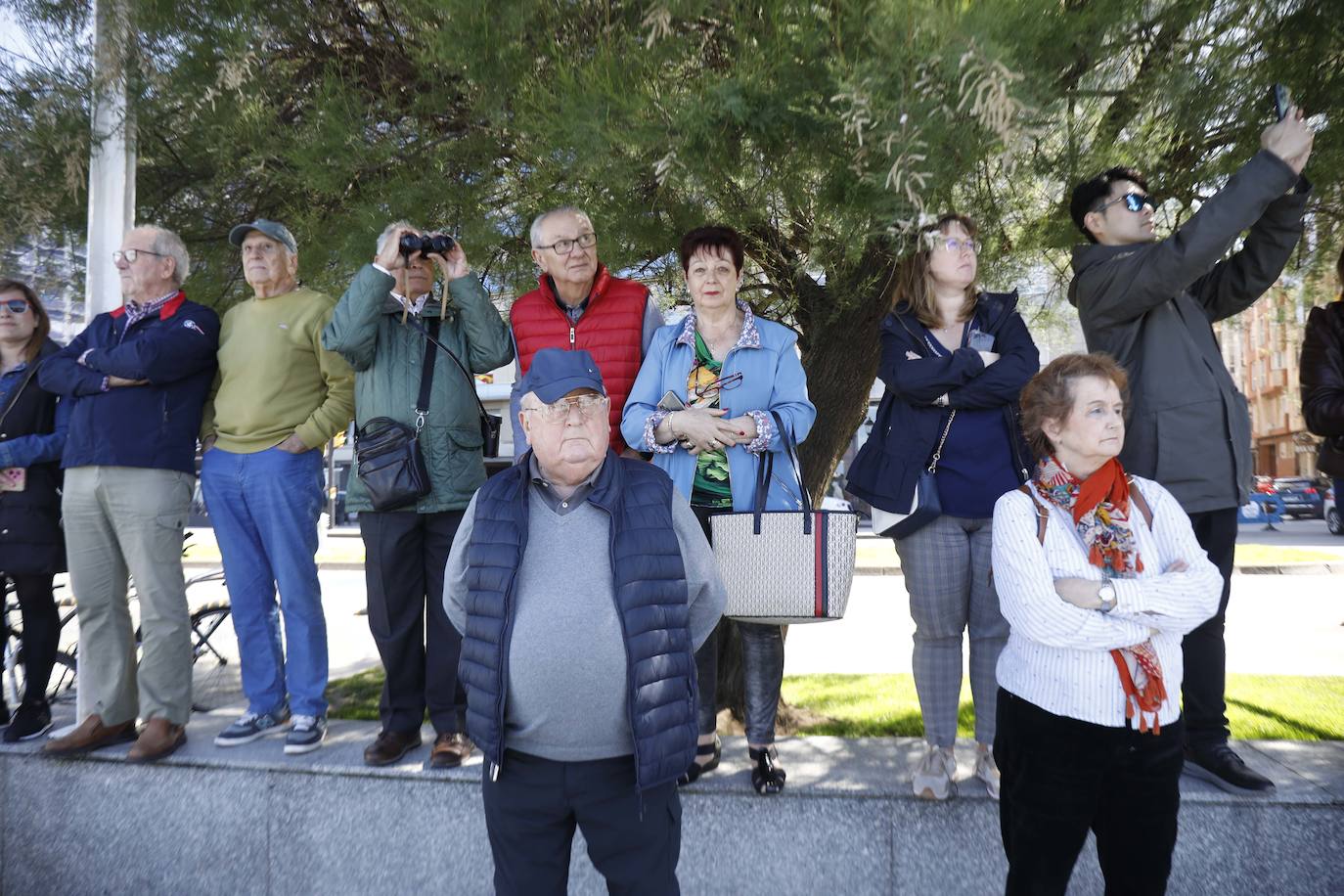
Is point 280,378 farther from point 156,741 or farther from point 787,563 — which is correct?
point 787,563

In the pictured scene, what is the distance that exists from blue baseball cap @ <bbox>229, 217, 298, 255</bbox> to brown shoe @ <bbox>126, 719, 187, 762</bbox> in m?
1.84

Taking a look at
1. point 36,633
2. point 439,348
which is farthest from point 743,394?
point 36,633

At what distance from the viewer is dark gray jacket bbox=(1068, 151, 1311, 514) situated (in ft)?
9.46

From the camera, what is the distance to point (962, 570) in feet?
9.82

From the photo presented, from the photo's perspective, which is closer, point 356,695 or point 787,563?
point 787,563

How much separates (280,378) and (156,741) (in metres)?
1.42

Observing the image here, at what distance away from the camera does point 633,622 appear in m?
2.13

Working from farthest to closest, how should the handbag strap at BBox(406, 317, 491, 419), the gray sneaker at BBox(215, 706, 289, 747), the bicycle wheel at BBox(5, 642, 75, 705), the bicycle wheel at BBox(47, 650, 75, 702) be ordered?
the bicycle wheel at BBox(47, 650, 75, 702) < the bicycle wheel at BBox(5, 642, 75, 705) < the gray sneaker at BBox(215, 706, 289, 747) < the handbag strap at BBox(406, 317, 491, 419)

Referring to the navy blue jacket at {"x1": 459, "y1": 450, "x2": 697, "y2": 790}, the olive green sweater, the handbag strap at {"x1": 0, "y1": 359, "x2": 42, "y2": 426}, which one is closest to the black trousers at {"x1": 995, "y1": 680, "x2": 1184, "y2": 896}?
the navy blue jacket at {"x1": 459, "y1": 450, "x2": 697, "y2": 790}

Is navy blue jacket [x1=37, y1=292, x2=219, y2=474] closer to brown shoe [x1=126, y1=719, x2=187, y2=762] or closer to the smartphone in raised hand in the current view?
brown shoe [x1=126, y1=719, x2=187, y2=762]

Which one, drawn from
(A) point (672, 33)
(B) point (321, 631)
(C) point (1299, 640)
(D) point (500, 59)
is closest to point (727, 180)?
(A) point (672, 33)

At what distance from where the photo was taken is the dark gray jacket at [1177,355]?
2.88m

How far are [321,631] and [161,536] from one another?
0.72m

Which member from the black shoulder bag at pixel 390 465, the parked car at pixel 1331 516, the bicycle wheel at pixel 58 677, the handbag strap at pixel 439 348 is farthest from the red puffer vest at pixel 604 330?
the parked car at pixel 1331 516
